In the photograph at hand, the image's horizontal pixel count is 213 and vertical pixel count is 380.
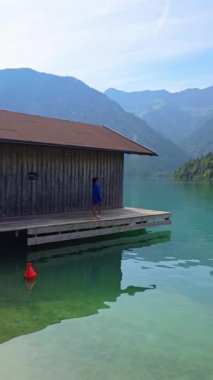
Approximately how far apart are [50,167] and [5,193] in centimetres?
248

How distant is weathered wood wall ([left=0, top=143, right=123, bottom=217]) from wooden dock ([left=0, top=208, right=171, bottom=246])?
18.3 inches

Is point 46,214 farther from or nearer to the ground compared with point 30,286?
farther from the ground

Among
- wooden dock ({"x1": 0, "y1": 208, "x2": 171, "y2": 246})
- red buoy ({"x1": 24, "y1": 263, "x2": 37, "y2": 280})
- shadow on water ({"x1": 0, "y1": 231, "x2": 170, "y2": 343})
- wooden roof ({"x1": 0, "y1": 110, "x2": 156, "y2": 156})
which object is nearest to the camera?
shadow on water ({"x1": 0, "y1": 231, "x2": 170, "y2": 343})

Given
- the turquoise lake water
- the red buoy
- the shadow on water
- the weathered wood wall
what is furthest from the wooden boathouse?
the red buoy

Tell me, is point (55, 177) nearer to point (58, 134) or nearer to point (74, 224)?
point (58, 134)

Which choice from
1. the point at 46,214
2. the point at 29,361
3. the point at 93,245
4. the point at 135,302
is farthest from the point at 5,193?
the point at 29,361

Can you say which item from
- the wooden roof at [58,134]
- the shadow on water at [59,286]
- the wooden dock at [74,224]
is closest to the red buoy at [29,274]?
the shadow on water at [59,286]

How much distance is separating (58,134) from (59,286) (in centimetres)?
844

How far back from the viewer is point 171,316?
8.95m

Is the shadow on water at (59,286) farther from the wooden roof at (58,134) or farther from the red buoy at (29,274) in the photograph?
the wooden roof at (58,134)

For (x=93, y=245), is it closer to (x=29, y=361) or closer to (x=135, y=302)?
(x=135, y=302)

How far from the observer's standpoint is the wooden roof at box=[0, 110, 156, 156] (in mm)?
15781

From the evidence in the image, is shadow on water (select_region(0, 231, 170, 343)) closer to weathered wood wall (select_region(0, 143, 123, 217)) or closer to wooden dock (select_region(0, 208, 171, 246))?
wooden dock (select_region(0, 208, 171, 246))

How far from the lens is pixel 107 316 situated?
28.8 feet
